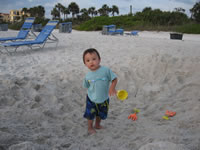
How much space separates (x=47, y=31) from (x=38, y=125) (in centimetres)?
618

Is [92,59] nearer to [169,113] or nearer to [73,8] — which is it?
[169,113]

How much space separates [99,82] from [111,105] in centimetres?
136

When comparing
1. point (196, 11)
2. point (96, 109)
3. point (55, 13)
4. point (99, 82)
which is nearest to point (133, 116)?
point (96, 109)

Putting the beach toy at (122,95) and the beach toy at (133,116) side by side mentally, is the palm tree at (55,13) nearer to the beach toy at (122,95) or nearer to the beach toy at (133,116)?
the beach toy at (133,116)

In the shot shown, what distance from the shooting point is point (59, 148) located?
2.15 metres

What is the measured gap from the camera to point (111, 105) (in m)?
3.65

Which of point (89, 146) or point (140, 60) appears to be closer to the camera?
point (89, 146)

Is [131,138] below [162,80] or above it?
below

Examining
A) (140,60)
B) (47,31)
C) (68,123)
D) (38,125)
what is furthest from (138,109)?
(47,31)

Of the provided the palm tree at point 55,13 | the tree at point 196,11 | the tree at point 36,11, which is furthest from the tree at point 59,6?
the tree at point 196,11

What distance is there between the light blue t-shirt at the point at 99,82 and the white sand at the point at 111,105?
19.7 inches

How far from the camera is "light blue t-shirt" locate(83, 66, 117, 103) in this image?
2.38 metres

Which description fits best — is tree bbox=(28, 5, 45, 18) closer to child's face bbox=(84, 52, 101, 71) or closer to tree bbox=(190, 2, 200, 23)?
tree bbox=(190, 2, 200, 23)

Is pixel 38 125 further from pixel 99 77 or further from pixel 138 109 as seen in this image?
pixel 138 109
